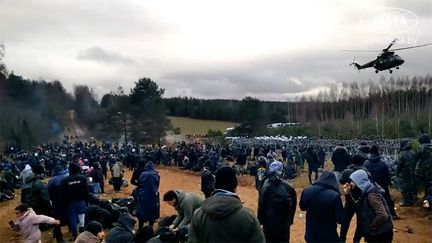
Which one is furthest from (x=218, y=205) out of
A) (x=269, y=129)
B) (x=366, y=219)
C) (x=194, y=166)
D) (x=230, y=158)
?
(x=269, y=129)

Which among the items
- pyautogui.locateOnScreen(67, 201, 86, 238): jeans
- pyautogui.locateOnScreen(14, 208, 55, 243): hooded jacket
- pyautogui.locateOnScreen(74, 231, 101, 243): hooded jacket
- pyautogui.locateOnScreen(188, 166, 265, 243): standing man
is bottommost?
pyautogui.locateOnScreen(67, 201, 86, 238): jeans

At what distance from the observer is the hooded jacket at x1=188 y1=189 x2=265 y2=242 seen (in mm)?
3471

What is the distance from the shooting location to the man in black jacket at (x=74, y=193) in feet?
28.3

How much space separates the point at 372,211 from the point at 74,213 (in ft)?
19.9

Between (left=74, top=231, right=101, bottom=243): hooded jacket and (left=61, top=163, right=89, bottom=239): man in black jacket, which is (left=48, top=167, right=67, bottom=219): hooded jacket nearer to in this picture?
(left=61, top=163, right=89, bottom=239): man in black jacket

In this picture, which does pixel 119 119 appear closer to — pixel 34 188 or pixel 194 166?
pixel 194 166

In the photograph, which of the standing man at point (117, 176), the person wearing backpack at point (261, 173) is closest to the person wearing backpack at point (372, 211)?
the person wearing backpack at point (261, 173)

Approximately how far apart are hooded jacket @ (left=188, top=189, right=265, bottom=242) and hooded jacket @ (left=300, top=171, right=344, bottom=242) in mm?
1982

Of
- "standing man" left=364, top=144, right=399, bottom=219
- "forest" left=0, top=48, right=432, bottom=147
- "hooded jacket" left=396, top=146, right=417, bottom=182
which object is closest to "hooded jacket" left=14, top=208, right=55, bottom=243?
"standing man" left=364, top=144, right=399, bottom=219

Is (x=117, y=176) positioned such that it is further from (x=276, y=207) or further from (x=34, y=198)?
(x=276, y=207)

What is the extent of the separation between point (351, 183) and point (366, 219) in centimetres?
47

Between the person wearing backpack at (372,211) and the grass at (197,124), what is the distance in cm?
7354

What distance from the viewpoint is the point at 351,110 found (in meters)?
80.4

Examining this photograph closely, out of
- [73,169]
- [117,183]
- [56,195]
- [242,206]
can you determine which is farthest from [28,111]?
[242,206]
